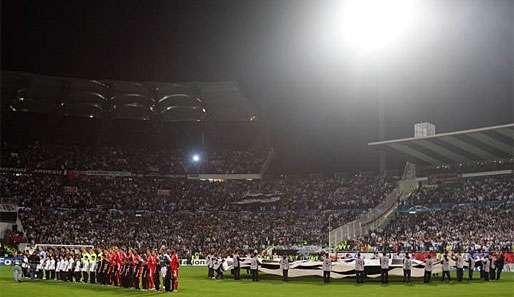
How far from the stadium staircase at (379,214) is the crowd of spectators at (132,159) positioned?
17658mm

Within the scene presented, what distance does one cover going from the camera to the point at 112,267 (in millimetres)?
Answer: 27375

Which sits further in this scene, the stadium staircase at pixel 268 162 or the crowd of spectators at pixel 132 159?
the stadium staircase at pixel 268 162

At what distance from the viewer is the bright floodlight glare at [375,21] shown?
123 feet

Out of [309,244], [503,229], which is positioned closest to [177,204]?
[309,244]

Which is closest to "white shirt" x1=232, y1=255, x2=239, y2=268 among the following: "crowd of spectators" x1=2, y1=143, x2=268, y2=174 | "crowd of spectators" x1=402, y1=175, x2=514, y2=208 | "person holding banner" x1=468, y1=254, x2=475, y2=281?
A: "person holding banner" x1=468, y1=254, x2=475, y2=281

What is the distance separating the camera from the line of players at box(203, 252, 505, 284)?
95.8 feet

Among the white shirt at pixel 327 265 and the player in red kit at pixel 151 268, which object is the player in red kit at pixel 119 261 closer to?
the player in red kit at pixel 151 268

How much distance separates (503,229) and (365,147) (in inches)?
779

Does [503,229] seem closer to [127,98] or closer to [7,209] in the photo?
[127,98]

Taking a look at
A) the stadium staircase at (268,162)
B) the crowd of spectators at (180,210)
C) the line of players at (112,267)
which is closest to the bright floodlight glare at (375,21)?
the line of players at (112,267)

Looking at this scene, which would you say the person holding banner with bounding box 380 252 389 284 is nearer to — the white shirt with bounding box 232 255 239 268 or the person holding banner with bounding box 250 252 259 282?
the person holding banner with bounding box 250 252 259 282

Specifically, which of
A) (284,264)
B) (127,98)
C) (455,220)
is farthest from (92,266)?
(127,98)

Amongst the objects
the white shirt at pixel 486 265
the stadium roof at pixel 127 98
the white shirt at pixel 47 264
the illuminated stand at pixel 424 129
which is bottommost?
the white shirt at pixel 47 264

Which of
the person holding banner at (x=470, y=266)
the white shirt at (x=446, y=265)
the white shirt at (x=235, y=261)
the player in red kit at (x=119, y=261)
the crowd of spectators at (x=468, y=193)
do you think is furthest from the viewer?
the crowd of spectators at (x=468, y=193)
